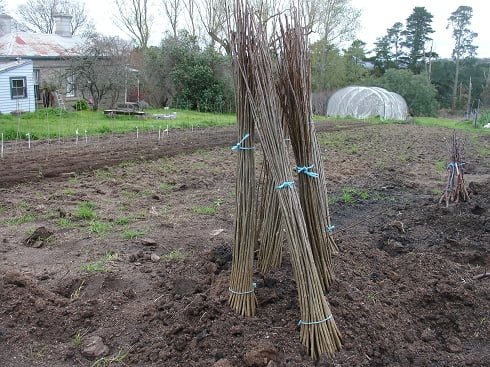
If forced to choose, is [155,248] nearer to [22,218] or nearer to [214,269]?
[214,269]

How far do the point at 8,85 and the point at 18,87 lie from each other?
2.34 ft

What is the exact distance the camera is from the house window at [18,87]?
A: 69.4 ft

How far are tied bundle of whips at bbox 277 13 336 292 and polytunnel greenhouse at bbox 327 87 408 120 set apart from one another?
79.8 ft

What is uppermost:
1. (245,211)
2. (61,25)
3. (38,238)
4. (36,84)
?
(61,25)

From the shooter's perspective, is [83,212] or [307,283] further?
[83,212]

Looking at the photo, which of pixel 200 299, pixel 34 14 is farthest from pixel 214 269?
pixel 34 14

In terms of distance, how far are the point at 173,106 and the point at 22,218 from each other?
2186cm

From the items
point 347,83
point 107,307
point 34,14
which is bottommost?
point 107,307

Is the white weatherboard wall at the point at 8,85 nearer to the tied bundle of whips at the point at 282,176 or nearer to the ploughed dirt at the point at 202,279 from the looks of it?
the ploughed dirt at the point at 202,279

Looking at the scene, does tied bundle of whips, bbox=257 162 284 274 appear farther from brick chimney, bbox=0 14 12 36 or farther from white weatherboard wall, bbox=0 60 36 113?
brick chimney, bbox=0 14 12 36

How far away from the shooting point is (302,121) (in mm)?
3189

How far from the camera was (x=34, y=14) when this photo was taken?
131 ft

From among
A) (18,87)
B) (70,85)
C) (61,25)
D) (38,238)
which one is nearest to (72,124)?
(18,87)

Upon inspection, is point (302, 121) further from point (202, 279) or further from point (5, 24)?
point (5, 24)
